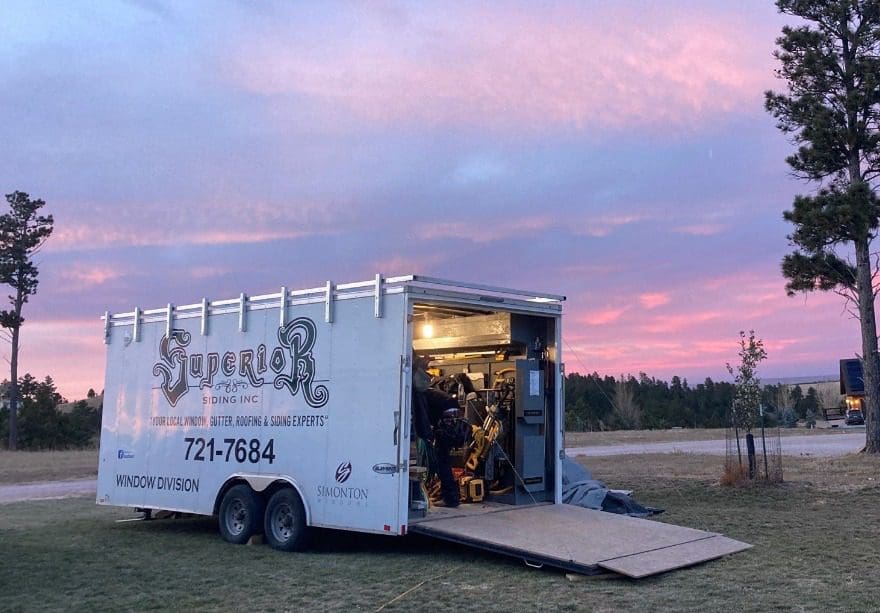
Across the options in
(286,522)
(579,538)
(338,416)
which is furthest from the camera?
(286,522)

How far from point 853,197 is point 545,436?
12524mm

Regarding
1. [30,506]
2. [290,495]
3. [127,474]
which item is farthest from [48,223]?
[290,495]

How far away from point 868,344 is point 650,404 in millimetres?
43973

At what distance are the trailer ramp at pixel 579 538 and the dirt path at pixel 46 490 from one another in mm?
12141

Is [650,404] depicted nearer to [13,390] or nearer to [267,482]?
[13,390]

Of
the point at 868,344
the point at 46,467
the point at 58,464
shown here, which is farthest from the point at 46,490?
the point at 868,344

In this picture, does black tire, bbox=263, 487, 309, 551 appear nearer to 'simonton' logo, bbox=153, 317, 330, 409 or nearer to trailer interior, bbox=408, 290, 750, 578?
'simonton' logo, bbox=153, 317, 330, 409

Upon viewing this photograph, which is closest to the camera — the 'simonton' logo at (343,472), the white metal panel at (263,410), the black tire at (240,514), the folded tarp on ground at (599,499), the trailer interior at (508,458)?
the trailer interior at (508,458)

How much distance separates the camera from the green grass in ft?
85.4

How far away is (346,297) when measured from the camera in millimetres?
10758

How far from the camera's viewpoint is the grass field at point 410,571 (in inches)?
313

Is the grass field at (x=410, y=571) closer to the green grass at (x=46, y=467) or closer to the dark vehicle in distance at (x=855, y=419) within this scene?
the green grass at (x=46, y=467)

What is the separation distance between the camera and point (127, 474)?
1312 cm

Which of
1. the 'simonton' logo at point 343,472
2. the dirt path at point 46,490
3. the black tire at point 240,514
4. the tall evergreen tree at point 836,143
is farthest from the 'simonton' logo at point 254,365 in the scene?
the tall evergreen tree at point 836,143
